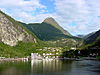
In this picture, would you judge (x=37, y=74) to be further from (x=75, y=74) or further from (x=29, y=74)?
(x=75, y=74)

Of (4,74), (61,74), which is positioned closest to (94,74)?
(61,74)

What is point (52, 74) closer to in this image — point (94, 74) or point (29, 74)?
point (29, 74)

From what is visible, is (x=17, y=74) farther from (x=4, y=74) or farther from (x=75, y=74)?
(x=75, y=74)

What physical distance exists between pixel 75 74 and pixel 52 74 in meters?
10.6

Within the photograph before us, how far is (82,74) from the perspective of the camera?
345 feet

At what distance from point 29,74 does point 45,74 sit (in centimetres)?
707

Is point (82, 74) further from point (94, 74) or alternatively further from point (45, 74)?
point (45, 74)

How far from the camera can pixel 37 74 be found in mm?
104000

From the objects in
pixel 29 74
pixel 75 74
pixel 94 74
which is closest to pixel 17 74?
pixel 29 74

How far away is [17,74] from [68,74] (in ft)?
74.4

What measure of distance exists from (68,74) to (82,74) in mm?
6261

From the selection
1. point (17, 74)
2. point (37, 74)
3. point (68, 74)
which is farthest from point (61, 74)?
point (17, 74)

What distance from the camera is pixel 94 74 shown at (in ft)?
343

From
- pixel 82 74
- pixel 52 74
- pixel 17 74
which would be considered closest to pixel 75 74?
pixel 82 74
